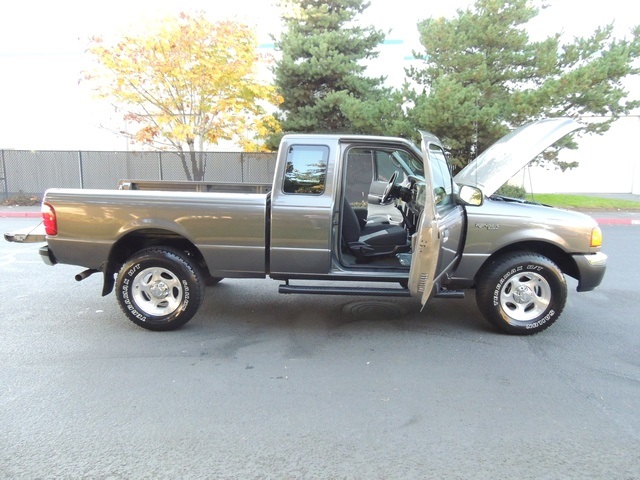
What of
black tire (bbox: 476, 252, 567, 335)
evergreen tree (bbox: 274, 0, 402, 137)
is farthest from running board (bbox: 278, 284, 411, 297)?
evergreen tree (bbox: 274, 0, 402, 137)

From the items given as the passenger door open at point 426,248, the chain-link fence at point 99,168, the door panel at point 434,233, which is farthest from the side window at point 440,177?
the chain-link fence at point 99,168

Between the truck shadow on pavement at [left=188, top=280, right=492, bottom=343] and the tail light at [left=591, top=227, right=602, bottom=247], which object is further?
the truck shadow on pavement at [left=188, top=280, right=492, bottom=343]

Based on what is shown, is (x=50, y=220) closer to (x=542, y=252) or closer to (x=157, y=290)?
(x=157, y=290)

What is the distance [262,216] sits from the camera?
441cm

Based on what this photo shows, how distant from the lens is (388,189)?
5.82 metres

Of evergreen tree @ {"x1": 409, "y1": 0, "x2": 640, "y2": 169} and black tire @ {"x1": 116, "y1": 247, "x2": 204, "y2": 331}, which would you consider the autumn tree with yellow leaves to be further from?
black tire @ {"x1": 116, "y1": 247, "x2": 204, "y2": 331}

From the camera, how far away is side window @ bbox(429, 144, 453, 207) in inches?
163

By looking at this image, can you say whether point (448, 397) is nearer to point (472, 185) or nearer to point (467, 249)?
point (467, 249)

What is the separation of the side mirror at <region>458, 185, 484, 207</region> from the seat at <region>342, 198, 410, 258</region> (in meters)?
1.06

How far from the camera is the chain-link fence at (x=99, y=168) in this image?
1850 cm

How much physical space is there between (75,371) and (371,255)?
10.1 ft

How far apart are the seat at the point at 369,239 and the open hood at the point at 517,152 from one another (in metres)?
0.93

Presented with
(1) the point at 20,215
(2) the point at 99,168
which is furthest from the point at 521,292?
(2) the point at 99,168

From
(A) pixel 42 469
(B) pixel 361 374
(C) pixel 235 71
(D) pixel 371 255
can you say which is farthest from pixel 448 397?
(C) pixel 235 71
